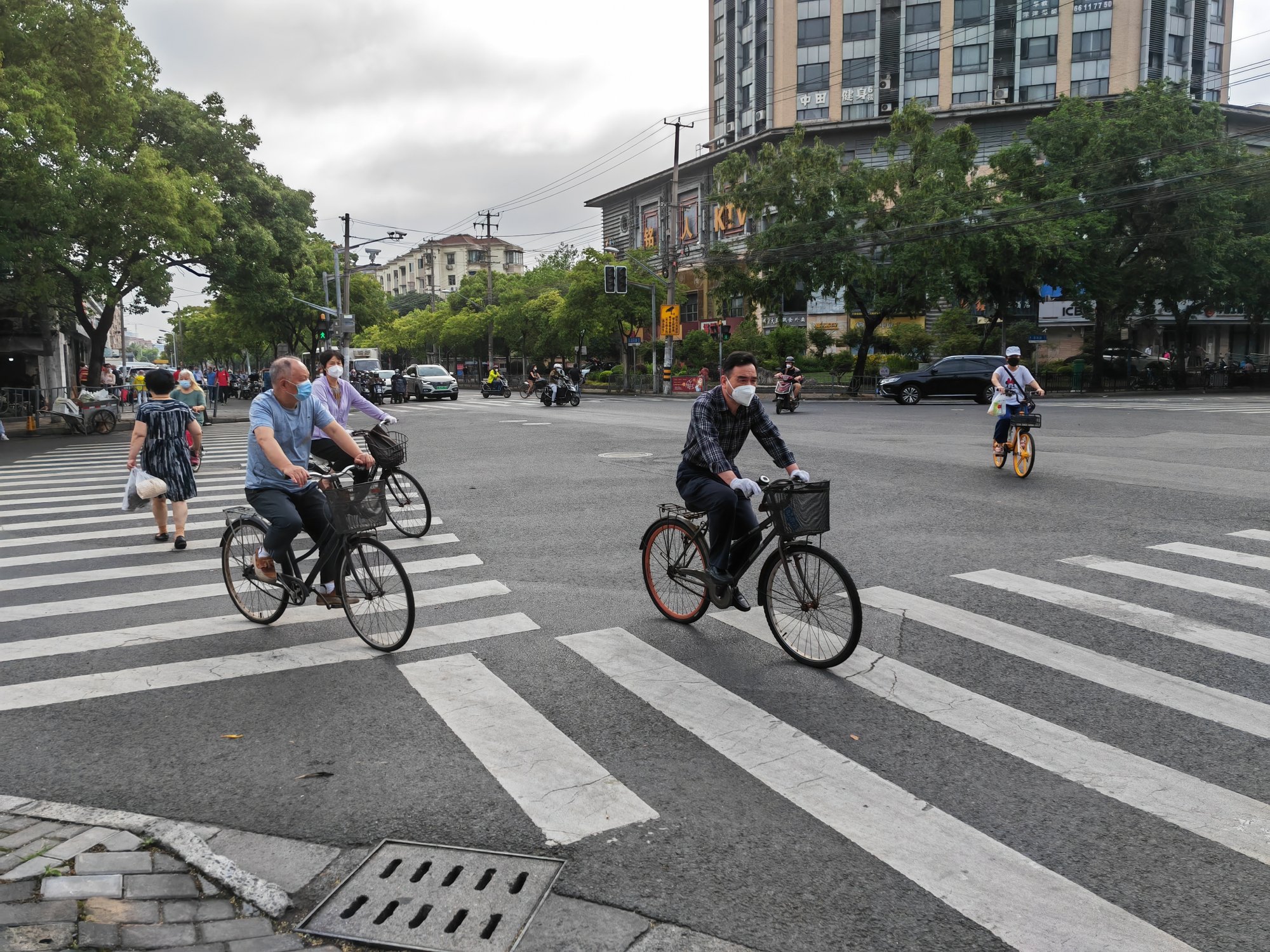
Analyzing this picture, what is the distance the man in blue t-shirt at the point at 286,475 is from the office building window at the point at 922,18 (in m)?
60.6

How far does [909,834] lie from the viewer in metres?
3.70

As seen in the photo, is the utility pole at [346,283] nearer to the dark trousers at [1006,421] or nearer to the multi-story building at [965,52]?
the multi-story building at [965,52]

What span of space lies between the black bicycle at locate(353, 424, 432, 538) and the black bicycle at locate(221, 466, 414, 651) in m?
3.46

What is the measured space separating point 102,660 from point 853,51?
61.8 m

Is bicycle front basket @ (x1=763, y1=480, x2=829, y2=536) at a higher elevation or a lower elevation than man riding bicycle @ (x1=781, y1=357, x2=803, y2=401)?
lower

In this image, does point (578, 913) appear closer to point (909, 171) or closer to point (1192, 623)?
point (1192, 623)

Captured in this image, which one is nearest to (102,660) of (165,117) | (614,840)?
(614,840)

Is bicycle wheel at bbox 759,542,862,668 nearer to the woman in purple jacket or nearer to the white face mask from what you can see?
the white face mask

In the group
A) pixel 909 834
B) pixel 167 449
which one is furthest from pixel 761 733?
pixel 167 449

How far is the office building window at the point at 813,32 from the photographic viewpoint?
59.8 meters

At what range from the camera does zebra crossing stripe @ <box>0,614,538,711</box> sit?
17.5ft

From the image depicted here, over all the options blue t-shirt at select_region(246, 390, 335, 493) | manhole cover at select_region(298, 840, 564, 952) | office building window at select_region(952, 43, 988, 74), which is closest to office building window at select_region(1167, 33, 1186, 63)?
office building window at select_region(952, 43, 988, 74)

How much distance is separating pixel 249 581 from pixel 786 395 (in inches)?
936

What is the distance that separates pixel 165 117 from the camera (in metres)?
32.9
